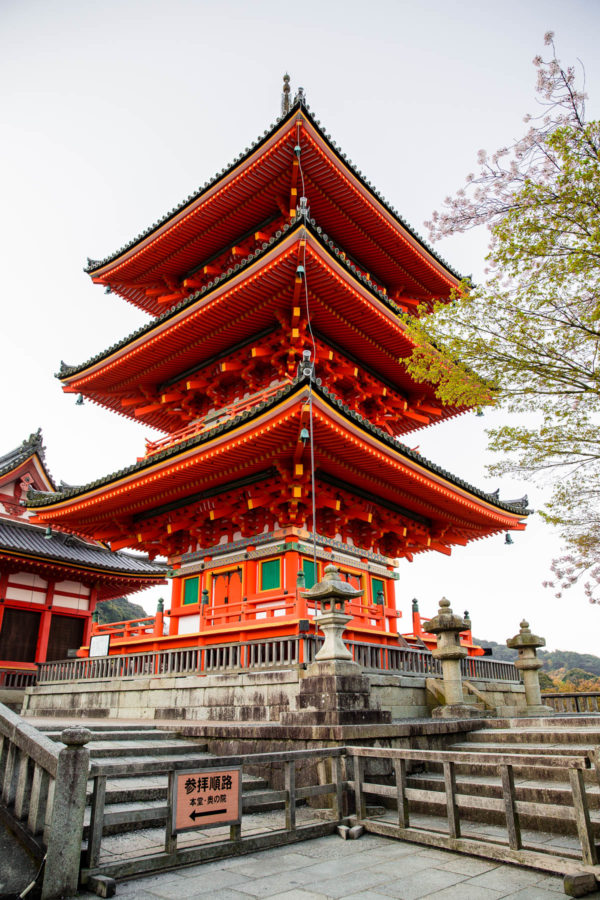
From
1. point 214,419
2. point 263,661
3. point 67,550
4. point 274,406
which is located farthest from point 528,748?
point 67,550

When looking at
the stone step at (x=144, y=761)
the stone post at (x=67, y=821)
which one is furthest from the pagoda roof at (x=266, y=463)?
the stone post at (x=67, y=821)

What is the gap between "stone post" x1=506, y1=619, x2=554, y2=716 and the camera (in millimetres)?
12883

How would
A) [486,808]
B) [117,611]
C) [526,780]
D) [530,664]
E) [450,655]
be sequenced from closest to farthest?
[486,808] → [526,780] → [450,655] → [530,664] → [117,611]

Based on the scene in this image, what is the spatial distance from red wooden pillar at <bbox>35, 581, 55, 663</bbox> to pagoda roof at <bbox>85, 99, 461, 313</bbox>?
12.2m

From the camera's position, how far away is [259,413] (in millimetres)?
12055

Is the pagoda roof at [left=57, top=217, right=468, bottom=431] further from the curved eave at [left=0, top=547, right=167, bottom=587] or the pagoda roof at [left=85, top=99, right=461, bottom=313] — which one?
the curved eave at [left=0, top=547, right=167, bottom=587]

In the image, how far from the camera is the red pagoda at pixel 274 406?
44.3 feet

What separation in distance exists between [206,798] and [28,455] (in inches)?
930

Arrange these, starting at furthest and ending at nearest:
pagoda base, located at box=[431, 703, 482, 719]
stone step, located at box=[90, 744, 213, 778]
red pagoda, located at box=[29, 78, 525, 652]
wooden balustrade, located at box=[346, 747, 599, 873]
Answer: red pagoda, located at box=[29, 78, 525, 652]
pagoda base, located at box=[431, 703, 482, 719]
stone step, located at box=[90, 744, 213, 778]
wooden balustrade, located at box=[346, 747, 599, 873]

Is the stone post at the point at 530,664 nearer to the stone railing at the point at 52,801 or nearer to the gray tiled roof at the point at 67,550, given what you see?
the stone railing at the point at 52,801

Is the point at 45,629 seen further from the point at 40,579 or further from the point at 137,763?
the point at 137,763

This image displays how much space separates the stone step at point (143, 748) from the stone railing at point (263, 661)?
7.75 ft

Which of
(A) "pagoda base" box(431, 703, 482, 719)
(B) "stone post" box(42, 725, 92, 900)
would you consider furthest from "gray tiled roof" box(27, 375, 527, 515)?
(B) "stone post" box(42, 725, 92, 900)

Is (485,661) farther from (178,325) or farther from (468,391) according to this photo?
(178,325)
